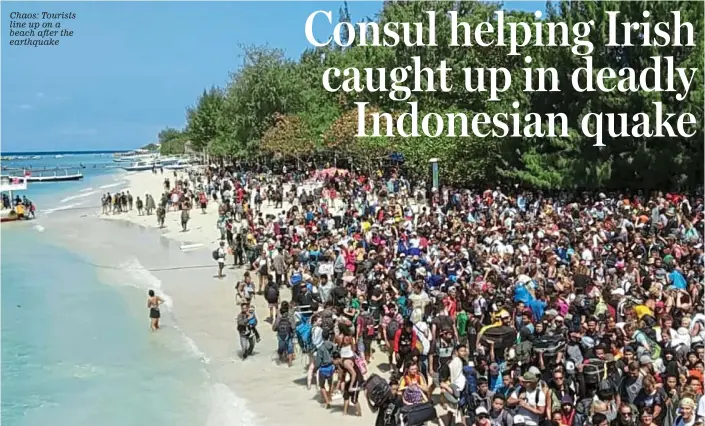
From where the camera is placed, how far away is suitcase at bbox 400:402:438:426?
27.8ft

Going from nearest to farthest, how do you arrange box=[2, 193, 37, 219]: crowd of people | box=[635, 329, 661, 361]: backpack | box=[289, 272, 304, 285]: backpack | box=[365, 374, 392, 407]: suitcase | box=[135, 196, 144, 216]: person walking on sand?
1. box=[635, 329, 661, 361]: backpack
2. box=[365, 374, 392, 407]: suitcase
3. box=[289, 272, 304, 285]: backpack
4. box=[135, 196, 144, 216]: person walking on sand
5. box=[2, 193, 37, 219]: crowd of people

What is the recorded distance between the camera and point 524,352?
9.57m

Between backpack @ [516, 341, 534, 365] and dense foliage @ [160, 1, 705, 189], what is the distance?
1733cm

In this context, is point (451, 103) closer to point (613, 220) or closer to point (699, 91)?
point (699, 91)

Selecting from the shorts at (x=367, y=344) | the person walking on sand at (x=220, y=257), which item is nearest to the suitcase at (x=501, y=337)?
the shorts at (x=367, y=344)

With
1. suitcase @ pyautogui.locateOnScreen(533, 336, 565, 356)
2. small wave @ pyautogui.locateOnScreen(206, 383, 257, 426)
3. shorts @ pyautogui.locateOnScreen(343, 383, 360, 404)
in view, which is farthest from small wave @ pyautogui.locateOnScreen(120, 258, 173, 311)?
suitcase @ pyautogui.locateOnScreen(533, 336, 565, 356)

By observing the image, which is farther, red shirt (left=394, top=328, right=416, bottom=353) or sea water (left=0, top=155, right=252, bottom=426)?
sea water (left=0, top=155, right=252, bottom=426)

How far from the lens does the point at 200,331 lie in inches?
667

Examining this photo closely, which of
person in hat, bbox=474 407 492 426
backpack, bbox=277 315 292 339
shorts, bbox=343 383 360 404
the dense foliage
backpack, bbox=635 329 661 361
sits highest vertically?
the dense foliage

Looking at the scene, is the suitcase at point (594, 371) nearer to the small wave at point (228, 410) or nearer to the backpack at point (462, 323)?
the backpack at point (462, 323)

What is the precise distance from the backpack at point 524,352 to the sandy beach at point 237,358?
255 centimetres

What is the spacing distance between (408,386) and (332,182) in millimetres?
27419

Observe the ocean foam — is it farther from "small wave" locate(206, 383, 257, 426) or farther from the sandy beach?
"small wave" locate(206, 383, 257, 426)

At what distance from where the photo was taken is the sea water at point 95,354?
41.0 feet
